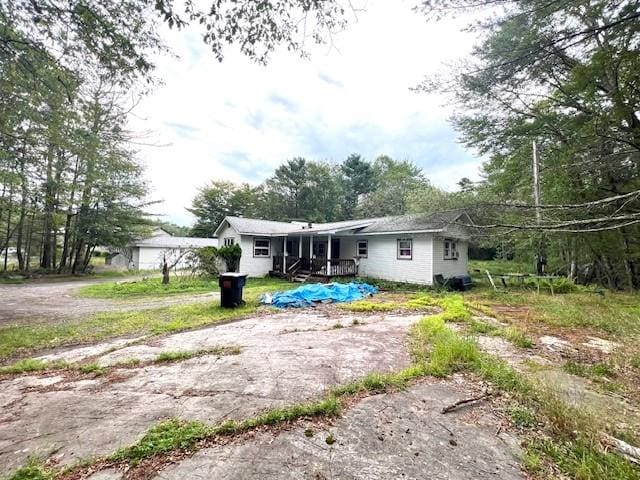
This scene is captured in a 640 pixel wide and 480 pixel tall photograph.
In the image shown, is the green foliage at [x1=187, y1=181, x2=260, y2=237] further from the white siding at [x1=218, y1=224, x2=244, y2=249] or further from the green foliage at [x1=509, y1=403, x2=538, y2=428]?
the green foliage at [x1=509, y1=403, x2=538, y2=428]

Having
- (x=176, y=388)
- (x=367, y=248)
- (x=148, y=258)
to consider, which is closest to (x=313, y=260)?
(x=367, y=248)

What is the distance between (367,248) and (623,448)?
13.3 meters

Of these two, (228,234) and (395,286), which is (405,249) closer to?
(395,286)

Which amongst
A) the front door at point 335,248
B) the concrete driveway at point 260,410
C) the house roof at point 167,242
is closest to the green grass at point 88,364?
the concrete driveway at point 260,410

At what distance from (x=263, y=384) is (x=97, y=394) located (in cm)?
182

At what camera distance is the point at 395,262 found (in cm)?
1396

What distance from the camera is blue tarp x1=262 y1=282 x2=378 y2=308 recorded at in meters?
8.81

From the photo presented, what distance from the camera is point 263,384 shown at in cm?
335

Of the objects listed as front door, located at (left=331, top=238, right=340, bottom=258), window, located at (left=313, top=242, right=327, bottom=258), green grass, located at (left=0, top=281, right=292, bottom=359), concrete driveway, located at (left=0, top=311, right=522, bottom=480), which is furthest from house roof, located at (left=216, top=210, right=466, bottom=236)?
concrete driveway, located at (left=0, top=311, right=522, bottom=480)

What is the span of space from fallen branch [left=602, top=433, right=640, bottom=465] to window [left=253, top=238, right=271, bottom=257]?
51.8ft

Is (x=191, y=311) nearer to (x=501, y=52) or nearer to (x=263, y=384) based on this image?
(x=263, y=384)

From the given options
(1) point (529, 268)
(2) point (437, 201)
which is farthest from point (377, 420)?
(2) point (437, 201)

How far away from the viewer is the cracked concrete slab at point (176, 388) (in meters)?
2.43

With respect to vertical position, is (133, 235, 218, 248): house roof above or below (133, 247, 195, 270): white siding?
above
